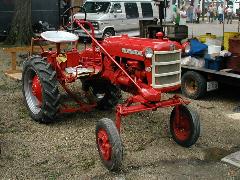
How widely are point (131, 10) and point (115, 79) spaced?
1198 centimetres

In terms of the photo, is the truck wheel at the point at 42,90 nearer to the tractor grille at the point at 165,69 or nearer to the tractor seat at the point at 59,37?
the tractor seat at the point at 59,37

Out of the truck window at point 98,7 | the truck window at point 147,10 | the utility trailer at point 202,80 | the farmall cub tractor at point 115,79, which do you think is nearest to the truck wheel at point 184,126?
the farmall cub tractor at point 115,79

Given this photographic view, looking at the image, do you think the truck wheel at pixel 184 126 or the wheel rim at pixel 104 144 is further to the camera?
the truck wheel at pixel 184 126

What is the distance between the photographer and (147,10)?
703 inches

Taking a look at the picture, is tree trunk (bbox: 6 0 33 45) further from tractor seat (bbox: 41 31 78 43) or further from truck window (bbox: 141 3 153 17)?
tractor seat (bbox: 41 31 78 43)

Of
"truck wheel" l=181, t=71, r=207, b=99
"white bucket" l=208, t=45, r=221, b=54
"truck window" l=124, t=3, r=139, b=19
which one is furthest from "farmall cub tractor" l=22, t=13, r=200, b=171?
"truck window" l=124, t=3, r=139, b=19

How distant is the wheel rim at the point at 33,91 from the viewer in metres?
6.07

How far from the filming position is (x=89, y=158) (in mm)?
4926

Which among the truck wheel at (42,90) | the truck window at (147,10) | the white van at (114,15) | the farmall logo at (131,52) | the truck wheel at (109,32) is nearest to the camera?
the farmall logo at (131,52)

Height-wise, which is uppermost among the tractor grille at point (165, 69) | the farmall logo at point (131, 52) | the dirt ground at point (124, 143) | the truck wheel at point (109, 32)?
the truck wheel at point (109, 32)

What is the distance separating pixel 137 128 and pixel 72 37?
178cm

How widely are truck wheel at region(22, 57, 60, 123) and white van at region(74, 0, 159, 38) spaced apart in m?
9.52

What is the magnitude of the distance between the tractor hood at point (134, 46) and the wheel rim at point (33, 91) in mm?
1255

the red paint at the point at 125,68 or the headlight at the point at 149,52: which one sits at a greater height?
the headlight at the point at 149,52
